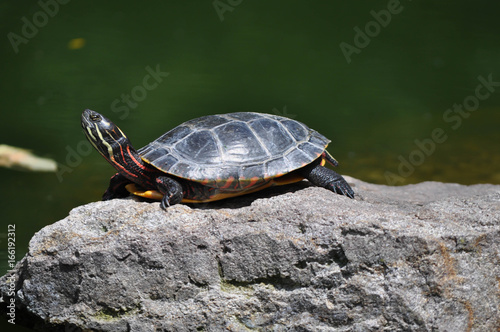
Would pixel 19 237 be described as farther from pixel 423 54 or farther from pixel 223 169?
pixel 423 54

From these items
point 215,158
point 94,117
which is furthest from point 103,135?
point 215,158

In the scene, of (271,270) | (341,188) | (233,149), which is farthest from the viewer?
(341,188)

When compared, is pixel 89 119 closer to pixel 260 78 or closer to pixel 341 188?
pixel 341 188

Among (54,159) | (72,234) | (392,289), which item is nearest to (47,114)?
(54,159)

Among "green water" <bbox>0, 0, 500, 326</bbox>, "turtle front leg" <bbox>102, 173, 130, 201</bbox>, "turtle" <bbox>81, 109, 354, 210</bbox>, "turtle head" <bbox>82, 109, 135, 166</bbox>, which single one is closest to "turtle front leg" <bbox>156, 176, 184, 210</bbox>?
"turtle" <bbox>81, 109, 354, 210</bbox>

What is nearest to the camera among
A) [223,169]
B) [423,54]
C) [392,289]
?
[392,289]

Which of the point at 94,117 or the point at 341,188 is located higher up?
the point at 94,117
